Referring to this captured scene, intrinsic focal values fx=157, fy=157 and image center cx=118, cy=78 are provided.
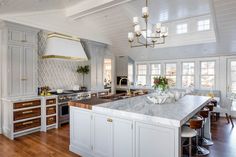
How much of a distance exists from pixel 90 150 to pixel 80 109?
2.43ft

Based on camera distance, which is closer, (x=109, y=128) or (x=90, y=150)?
(x=109, y=128)

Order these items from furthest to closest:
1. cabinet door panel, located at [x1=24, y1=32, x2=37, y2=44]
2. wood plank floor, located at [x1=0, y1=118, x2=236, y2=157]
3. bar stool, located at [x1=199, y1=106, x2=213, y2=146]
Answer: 1. cabinet door panel, located at [x1=24, y1=32, x2=37, y2=44]
2. bar stool, located at [x1=199, y1=106, x2=213, y2=146]
3. wood plank floor, located at [x1=0, y1=118, x2=236, y2=157]

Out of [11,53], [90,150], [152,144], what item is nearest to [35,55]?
[11,53]

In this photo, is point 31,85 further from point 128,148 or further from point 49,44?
point 128,148

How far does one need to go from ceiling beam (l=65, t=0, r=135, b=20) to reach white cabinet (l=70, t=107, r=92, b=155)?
2260 millimetres

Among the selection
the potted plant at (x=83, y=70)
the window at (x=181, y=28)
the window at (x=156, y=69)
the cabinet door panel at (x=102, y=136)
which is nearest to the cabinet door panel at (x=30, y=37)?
the potted plant at (x=83, y=70)

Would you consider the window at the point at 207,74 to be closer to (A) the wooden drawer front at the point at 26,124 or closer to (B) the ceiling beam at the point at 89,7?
(B) the ceiling beam at the point at 89,7

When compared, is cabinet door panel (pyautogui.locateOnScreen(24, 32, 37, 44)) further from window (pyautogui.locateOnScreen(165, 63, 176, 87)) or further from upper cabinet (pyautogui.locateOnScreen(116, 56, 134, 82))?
window (pyautogui.locateOnScreen(165, 63, 176, 87))

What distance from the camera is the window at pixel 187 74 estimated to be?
21.6ft

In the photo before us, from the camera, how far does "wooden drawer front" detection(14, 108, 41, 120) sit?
3.77 metres

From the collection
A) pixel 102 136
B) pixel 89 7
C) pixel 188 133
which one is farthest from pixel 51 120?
pixel 188 133

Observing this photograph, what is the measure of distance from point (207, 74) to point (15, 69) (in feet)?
21.5

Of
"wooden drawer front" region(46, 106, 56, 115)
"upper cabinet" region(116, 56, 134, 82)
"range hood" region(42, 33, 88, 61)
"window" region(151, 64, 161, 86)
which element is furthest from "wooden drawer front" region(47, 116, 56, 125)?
"window" region(151, 64, 161, 86)

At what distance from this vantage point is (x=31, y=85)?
4234mm
